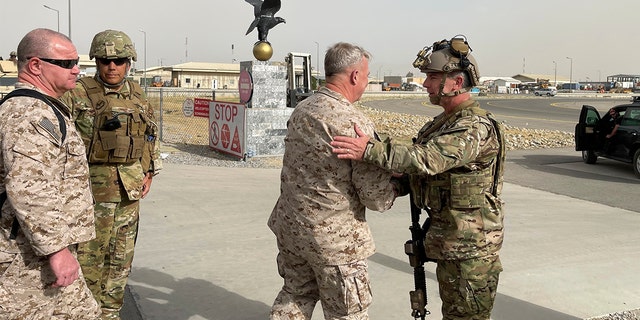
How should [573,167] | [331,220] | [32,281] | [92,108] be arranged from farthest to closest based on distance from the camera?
[573,167] < [92,108] < [331,220] < [32,281]

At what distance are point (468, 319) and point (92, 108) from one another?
8.64ft

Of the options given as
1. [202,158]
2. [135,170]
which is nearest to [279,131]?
[202,158]

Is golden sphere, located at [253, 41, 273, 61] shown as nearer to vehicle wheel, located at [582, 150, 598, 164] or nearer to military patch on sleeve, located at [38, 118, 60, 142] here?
vehicle wheel, located at [582, 150, 598, 164]

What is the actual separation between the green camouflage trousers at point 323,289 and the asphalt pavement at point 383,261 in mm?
1107

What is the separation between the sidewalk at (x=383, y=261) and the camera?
411 centimetres

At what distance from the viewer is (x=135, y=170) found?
366 centimetres

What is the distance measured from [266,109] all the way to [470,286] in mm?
9244

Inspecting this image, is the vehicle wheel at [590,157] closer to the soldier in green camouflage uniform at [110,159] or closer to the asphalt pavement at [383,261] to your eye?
the asphalt pavement at [383,261]

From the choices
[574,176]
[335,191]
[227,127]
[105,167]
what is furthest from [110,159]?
Result: [574,176]

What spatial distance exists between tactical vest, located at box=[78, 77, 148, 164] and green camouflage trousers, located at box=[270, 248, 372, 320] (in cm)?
136

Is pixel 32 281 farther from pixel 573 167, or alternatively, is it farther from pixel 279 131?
pixel 573 167

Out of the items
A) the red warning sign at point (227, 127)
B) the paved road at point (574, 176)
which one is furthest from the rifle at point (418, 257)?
the red warning sign at point (227, 127)

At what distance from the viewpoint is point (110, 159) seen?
3.52 meters

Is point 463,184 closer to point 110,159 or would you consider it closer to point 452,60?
point 452,60
